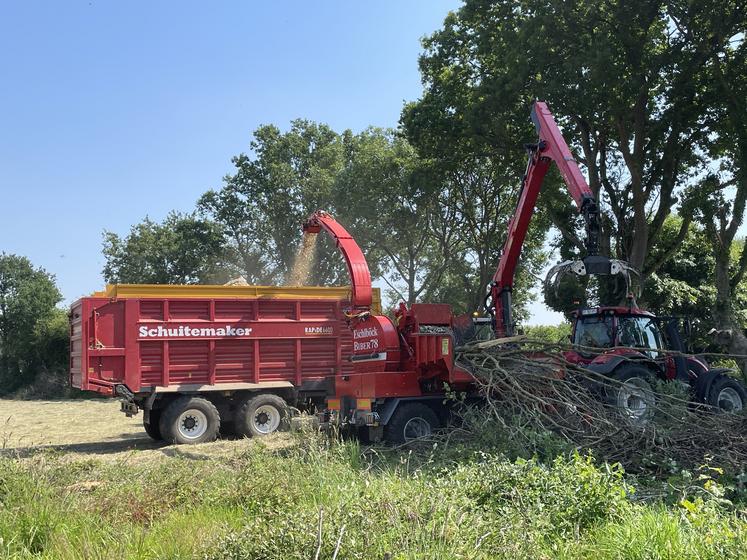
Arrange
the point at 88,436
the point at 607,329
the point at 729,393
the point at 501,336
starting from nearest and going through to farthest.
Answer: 1. the point at 729,393
2. the point at 607,329
3. the point at 501,336
4. the point at 88,436

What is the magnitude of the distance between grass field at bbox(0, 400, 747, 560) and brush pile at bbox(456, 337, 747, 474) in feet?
2.03

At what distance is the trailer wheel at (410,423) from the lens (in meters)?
10.6

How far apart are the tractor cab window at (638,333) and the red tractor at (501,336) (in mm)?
18

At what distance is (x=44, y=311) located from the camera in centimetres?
3938

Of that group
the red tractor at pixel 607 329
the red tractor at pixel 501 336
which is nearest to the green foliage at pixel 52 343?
the red tractor at pixel 501 336

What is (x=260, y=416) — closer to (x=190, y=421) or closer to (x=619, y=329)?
(x=190, y=421)

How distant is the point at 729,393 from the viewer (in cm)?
1189

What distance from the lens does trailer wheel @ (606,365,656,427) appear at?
9.20 m

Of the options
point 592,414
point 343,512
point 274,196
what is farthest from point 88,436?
point 274,196

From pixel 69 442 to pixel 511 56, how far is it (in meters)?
13.9

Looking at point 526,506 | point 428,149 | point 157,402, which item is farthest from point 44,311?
point 526,506

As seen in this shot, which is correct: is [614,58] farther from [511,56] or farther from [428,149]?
[428,149]

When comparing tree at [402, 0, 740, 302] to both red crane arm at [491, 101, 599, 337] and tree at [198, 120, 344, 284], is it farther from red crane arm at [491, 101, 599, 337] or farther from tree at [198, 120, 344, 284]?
tree at [198, 120, 344, 284]

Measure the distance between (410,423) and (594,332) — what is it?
4012 mm
